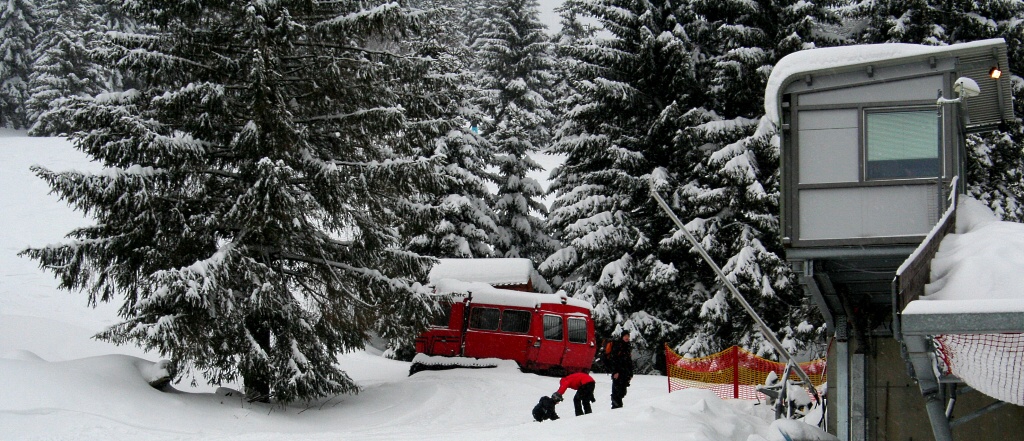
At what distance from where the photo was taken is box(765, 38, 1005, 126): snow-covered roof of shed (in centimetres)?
1288

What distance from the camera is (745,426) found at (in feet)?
42.6

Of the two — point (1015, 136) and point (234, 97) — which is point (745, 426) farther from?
point (1015, 136)

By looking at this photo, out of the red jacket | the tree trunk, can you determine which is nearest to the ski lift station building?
the red jacket

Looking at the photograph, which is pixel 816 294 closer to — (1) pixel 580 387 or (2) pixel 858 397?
(2) pixel 858 397

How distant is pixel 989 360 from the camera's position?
7.80 m

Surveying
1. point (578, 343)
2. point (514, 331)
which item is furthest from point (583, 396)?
point (578, 343)

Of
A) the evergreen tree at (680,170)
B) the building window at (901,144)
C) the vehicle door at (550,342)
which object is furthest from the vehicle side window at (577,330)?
the building window at (901,144)

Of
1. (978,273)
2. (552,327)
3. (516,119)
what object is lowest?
(552,327)

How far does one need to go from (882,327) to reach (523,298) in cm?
1023

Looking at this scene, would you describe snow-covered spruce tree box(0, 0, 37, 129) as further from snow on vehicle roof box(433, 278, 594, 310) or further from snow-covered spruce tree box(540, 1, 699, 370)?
snow on vehicle roof box(433, 278, 594, 310)

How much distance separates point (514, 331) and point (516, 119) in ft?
49.3

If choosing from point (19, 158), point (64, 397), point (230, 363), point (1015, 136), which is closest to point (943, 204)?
point (1015, 136)

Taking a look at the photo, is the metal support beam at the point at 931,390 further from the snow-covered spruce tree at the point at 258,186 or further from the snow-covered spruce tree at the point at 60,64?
the snow-covered spruce tree at the point at 60,64

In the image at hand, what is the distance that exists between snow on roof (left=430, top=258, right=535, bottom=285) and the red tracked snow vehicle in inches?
86.6
